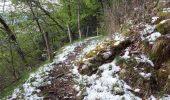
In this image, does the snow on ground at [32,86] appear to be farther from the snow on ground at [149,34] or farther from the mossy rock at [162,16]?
the mossy rock at [162,16]

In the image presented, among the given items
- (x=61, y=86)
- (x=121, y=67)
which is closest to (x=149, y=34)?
(x=121, y=67)

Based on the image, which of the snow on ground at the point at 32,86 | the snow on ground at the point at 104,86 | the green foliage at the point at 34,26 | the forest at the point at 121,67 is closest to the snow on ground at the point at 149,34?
the forest at the point at 121,67

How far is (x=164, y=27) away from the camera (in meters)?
6.98

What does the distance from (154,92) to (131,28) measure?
113 inches

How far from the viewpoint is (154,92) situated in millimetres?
5984

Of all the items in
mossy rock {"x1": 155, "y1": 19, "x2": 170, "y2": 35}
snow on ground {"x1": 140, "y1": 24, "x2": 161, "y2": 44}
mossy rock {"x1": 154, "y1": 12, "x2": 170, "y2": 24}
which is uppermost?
mossy rock {"x1": 154, "y1": 12, "x2": 170, "y2": 24}

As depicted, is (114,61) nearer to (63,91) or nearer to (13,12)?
(63,91)

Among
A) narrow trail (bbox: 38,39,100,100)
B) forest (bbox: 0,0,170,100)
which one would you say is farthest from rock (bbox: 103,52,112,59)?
narrow trail (bbox: 38,39,100,100)

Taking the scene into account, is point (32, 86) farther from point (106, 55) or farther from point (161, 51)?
point (161, 51)

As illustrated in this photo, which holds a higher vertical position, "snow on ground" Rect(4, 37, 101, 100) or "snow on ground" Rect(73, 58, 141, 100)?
"snow on ground" Rect(73, 58, 141, 100)

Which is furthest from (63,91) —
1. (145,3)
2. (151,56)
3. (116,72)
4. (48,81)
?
(145,3)

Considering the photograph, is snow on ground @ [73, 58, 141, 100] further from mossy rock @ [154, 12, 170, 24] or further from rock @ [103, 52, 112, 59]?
mossy rock @ [154, 12, 170, 24]

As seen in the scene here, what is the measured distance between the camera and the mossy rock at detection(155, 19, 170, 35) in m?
6.89

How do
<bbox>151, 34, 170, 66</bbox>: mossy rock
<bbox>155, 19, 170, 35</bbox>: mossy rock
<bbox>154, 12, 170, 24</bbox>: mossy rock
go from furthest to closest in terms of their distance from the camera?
<bbox>154, 12, 170, 24</bbox>: mossy rock, <bbox>155, 19, 170, 35</bbox>: mossy rock, <bbox>151, 34, 170, 66</bbox>: mossy rock
